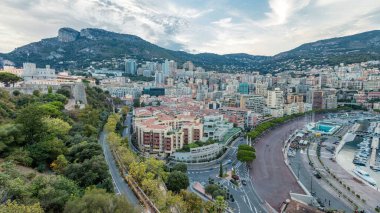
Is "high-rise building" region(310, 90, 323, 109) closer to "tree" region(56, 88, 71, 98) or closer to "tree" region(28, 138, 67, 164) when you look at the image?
"tree" region(56, 88, 71, 98)

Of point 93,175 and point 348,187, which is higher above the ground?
point 93,175

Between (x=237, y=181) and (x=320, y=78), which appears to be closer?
(x=237, y=181)

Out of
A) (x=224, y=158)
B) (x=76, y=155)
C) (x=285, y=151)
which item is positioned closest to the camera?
(x=76, y=155)

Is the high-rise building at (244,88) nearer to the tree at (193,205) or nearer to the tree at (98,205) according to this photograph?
the tree at (193,205)

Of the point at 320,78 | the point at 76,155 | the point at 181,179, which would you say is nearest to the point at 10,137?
the point at 76,155

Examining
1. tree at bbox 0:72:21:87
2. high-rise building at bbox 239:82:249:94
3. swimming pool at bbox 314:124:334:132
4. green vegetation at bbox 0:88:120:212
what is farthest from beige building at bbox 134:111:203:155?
high-rise building at bbox 239:82:249:94

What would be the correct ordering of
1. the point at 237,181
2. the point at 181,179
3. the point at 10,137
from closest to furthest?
the point at 10,137, the point at 181,179, the point at 237,181

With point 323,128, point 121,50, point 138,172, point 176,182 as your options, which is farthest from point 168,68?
point 138,172

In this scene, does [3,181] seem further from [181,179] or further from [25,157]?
[181,179]
